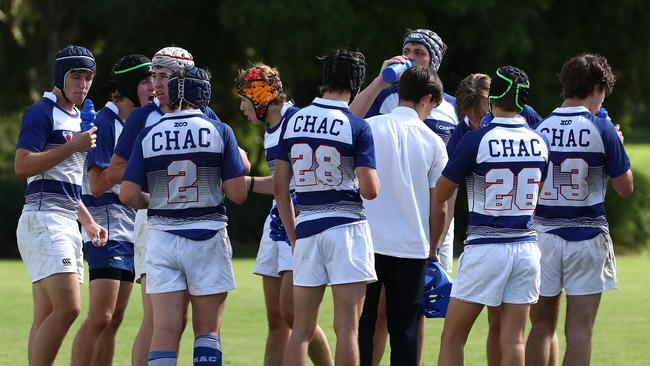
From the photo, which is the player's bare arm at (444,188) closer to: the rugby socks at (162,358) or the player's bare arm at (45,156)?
the rugby socks at (162,358)

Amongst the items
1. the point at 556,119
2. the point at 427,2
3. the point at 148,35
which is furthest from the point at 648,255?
the point at 556,119

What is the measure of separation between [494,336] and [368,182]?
160cm

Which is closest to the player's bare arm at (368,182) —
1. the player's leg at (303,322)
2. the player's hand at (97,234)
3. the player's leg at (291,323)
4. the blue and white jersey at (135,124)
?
the player's leg at (303,322)

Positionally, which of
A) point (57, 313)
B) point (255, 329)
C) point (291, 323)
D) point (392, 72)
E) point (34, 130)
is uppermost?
point (392, 72)

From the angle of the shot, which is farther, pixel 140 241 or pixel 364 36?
pixel 364 36

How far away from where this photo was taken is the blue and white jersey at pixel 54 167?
8.19m

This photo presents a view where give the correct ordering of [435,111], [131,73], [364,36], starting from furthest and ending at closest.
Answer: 1. [364,36]
2. [435,111]
3. [131,73]

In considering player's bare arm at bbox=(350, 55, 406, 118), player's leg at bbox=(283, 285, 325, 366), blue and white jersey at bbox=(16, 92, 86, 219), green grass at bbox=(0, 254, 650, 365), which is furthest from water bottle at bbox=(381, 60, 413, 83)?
green grass at bbox=(0, 254, 650, 365)

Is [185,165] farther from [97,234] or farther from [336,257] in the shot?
[97,234]

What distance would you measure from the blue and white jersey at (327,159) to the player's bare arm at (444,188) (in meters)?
0.46

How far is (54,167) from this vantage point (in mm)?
8305

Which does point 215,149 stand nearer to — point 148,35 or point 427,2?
point 427,2

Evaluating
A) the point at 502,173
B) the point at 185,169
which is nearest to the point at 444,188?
the point at 502,173

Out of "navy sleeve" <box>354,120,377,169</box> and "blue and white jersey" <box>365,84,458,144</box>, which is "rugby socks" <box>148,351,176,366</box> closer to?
"navy sleeve" <box>354,120,377,169</box>
